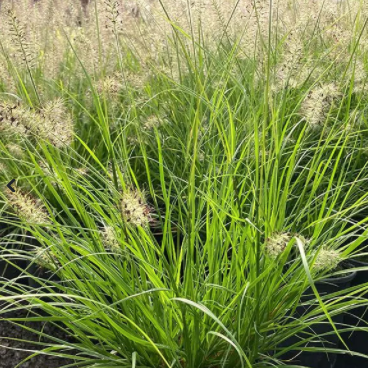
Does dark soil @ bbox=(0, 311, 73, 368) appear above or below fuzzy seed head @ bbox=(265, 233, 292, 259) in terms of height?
below

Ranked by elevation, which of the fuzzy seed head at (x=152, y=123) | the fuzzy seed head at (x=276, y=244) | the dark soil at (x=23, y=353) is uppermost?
the fuzzy seed head at (x=152, y=123)

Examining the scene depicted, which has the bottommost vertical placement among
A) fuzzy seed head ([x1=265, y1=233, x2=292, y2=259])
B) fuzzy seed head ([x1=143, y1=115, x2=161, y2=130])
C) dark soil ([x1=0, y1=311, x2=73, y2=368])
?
dark soil ([x1=0, y1=311, x2=73, y2=368])

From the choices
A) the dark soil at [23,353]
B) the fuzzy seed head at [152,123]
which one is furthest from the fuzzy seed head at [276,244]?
the dark soil at [23,353]

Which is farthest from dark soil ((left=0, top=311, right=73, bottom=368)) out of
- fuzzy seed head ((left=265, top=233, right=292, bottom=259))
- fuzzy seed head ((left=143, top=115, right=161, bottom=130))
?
fuzzy seed head ((left=265, top=233, right=292, bottom=259))

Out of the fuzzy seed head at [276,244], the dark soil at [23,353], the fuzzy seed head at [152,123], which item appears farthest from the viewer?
the dark soil at [23,353]

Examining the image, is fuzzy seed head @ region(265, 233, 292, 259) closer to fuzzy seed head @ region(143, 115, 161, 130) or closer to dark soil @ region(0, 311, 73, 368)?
fuzzy seed head @ region(143, 115, 161, 130)

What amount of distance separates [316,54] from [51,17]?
1.47m

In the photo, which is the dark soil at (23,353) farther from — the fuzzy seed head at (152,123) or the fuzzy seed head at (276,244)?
the fuzzy seed head at (276,244)

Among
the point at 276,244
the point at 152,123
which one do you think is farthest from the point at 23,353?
the point at 276,244

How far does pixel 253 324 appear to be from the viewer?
1599 millimetres

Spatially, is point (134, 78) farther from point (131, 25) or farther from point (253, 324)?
point (253, 324)

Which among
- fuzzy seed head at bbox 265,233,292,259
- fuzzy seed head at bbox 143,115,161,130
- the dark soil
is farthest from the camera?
the dark soil

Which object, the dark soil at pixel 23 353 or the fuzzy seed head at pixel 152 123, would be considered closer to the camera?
the fuzzy seed head at pixel 152 123

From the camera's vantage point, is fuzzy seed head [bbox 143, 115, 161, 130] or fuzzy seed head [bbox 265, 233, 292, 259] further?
fuzzy seed head [bbox 143, 115, 161, 130]
